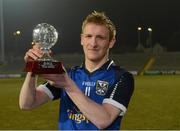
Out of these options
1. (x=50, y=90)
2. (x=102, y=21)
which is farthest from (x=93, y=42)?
(x=50, y=90)

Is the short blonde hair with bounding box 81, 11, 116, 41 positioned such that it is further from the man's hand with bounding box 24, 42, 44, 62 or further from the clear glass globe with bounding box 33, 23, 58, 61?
the man's hand with bounding box 24, 42, 44, 62

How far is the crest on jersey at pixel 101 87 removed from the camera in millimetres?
2328

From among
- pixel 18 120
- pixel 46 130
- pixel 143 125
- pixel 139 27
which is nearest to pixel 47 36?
pixel 46 130

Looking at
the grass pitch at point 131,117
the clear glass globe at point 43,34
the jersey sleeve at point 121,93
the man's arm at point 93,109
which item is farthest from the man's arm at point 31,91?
the grass pitch at point 131,117

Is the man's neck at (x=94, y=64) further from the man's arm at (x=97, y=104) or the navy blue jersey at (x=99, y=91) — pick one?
the man's arm at (x=97, y=104)

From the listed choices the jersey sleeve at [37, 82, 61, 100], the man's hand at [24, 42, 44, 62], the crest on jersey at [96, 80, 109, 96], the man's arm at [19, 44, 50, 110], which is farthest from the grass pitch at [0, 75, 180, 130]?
the man's hand at [24, 42, 44, 62]

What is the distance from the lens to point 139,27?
62875 millimetres

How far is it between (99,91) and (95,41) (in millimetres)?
292

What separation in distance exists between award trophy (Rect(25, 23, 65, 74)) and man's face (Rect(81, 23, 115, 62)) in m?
0.21

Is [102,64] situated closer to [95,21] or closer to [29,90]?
[95,21]

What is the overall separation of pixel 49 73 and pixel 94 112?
0.30 m

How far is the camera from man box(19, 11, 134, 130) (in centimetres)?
216

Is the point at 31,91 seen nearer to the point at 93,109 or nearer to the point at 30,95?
the point at 30,95

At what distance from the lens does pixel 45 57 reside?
7.04ft
